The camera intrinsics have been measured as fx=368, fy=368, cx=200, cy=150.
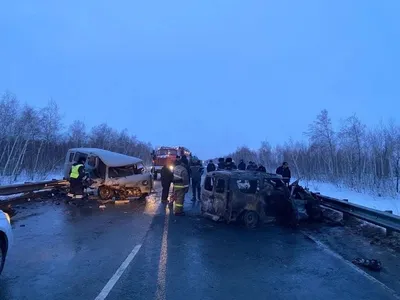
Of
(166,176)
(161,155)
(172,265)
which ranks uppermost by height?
(161,155)

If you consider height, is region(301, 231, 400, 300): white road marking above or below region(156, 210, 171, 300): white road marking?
above

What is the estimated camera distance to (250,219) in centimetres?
1067

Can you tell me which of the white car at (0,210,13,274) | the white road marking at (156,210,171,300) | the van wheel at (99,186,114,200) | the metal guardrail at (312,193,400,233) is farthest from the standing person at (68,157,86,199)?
the white car at (0,210,13,274)

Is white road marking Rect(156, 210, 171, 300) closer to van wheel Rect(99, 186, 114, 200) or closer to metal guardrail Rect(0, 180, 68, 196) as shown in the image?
van wheel Rect(99, 186, 114, 200)

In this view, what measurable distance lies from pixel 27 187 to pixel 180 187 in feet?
27.2

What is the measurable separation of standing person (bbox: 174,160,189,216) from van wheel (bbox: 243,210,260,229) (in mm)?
2859

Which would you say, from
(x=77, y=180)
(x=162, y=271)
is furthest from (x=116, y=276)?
(x=77, y=180)

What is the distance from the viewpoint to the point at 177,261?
672 centimetres

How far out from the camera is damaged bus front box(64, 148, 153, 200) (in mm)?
17312

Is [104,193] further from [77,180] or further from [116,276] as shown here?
[116,276]

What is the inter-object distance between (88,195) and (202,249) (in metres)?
12.1

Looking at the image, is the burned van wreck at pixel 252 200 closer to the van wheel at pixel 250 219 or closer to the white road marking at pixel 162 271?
the van wheel at pixel 250 219

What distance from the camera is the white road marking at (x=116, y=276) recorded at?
4.89 m

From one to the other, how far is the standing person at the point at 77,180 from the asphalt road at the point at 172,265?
544 cm
